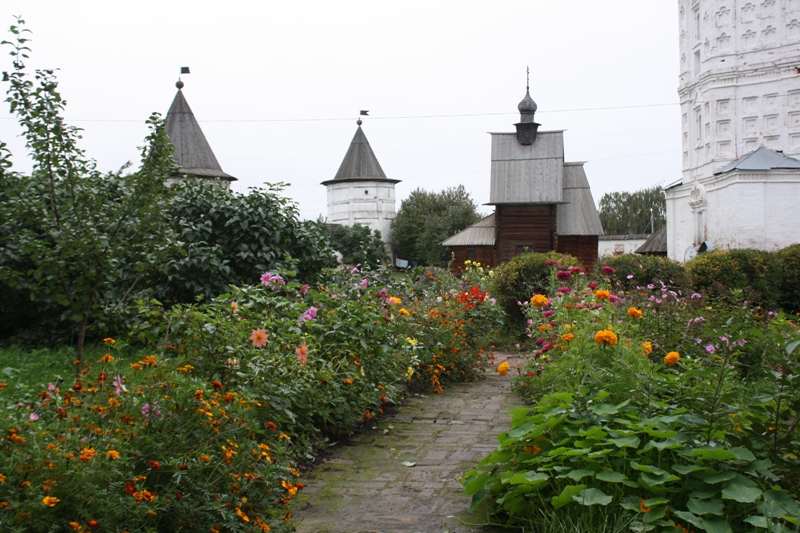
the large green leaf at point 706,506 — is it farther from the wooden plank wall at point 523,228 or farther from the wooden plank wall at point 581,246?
the wooden plank wall at point 581,246

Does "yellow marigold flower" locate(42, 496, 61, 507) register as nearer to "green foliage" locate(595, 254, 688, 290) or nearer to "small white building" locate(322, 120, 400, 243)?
"green foliage" locate(595, 254, 688, 290)

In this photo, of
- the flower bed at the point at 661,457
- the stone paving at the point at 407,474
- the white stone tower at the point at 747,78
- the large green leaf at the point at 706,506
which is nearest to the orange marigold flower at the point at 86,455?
the stone paving at the point at 407,474

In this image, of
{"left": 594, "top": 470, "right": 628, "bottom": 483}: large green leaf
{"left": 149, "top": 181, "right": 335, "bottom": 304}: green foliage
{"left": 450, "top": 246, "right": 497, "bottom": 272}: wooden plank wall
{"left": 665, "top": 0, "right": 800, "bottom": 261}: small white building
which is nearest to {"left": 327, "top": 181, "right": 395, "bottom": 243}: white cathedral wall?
{"left": 450, "top": 246, "right": 497, "bottom": 272}: wooden plank wall

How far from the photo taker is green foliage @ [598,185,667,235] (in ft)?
242

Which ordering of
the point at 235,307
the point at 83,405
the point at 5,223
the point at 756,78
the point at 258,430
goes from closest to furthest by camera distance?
the point at 83,405
the point at 258,430
the point at 235,307
the point at 5,223
the point at 756,78

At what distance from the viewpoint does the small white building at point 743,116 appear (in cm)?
3184

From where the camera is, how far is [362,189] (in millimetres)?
54250

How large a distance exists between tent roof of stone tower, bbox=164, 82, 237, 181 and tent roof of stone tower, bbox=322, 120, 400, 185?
2144 centimetres

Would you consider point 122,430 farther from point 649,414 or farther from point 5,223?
point 5,223

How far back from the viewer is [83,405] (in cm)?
296

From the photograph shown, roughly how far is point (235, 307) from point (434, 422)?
6.27 ft

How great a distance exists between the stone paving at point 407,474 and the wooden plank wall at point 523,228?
73.3 feet

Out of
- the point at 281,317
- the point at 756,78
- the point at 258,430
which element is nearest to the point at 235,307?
the point at 281,317

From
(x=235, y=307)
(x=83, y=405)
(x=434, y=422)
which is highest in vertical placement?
(x=235, y=307)
